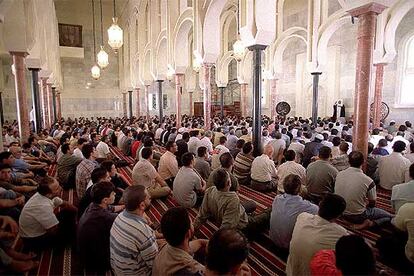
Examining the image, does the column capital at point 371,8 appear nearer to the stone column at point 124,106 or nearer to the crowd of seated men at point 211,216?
the crowd of seated men at point 211,216

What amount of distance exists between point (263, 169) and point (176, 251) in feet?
11.3

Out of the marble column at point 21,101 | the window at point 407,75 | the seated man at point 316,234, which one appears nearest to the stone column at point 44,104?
the marble column at point 21,101

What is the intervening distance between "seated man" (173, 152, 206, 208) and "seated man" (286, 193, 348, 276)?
205cm

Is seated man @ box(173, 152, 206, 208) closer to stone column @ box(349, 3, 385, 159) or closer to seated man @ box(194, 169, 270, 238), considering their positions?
seated man @ box(194, 169, 270, 238)

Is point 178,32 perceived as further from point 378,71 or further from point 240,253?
point 240,253

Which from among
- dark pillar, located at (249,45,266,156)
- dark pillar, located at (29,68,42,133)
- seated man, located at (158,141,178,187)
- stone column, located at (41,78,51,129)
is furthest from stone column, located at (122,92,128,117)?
seated man, located at (158,141,178,187)

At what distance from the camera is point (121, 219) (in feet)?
7.16

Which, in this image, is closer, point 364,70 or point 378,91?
point 364,70

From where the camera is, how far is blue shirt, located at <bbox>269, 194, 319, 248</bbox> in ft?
8.98

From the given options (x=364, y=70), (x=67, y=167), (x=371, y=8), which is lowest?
(x=67, y=167)

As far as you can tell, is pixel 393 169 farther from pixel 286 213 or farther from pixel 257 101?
pixel 257 101

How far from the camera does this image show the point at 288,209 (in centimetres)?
278

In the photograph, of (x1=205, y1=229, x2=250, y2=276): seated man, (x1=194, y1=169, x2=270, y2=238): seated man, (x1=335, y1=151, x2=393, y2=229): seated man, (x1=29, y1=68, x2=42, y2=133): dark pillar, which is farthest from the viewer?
(x1=29, y1=68, x2=42, y2=133): dark pillar

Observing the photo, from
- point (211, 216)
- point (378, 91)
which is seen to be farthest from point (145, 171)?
point (378, 91)
